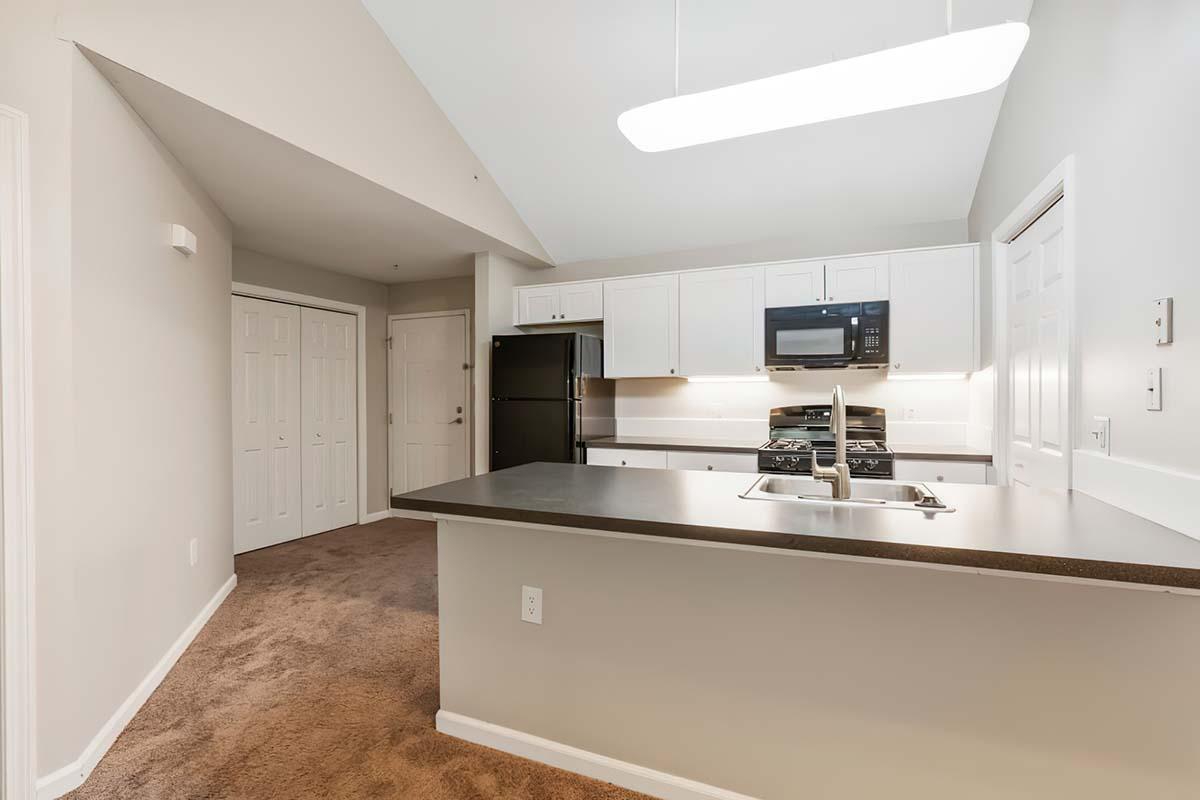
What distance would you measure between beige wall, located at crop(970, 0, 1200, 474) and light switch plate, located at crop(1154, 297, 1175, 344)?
0.07 feet

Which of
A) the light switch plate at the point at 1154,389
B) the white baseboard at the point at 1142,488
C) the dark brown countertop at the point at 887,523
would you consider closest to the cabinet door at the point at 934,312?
the white baseboard at the point at 1142,488

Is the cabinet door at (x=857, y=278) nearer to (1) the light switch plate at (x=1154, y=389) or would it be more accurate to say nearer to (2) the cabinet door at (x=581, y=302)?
(2) the cabinet door at (x=581, y=302)

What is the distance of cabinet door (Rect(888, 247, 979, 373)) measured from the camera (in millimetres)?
3402

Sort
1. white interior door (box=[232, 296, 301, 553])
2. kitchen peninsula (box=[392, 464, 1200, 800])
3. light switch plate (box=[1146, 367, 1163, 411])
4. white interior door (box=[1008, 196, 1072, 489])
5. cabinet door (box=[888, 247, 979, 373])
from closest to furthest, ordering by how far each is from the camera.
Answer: kitchen peninsula (box=[392, 464, 1200, 800]), light switch plate (box=[1146, 367, 1163, 411]), white interior door (box=[1008, 196, 1072, 489]), cabinet door (box=[888, 247, 979, 373]), white interior door (box=[232, 296, 301, 553])

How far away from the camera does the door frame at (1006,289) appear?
6.59 ft

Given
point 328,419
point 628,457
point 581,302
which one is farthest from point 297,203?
point 628,457

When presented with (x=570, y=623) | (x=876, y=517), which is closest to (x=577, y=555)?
(x=570, y=623)

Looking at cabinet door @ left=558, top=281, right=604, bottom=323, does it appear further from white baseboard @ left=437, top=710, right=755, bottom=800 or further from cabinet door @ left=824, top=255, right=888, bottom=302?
white baseboard @ left=437, top=710, right=755, bottom=800

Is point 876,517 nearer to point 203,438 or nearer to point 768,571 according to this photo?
point 768,571

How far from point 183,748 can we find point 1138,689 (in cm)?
284

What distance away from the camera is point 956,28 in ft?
8.75

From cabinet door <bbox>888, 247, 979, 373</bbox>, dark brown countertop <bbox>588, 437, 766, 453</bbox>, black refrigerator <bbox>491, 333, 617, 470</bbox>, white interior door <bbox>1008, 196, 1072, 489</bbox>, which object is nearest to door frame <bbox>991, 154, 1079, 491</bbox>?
white interior door <bbox>1008, 196, 1072, 489</bbox>

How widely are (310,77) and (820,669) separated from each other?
3203mm

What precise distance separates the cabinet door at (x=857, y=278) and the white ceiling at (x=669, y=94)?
0.36 meters
